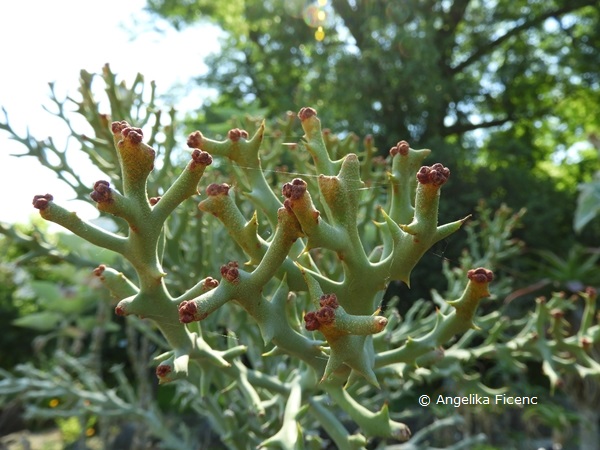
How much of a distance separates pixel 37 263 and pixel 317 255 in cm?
954

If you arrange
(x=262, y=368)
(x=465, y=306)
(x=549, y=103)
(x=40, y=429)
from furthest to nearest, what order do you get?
1. (x=549, y=103)
2. (x=40, y=429)
3. (x=262, y=368)
4. (x=465, y=306)

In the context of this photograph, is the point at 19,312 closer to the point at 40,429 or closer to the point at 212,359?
the point at 40,429

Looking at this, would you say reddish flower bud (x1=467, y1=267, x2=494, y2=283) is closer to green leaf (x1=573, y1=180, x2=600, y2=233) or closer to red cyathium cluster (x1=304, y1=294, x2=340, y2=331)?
red cyathium cluster (x1=304, y1=294, x2=340, y2=331)

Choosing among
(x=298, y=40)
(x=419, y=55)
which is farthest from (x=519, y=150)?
(x=298, y=40)

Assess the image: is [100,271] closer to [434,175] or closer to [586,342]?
[434,175]

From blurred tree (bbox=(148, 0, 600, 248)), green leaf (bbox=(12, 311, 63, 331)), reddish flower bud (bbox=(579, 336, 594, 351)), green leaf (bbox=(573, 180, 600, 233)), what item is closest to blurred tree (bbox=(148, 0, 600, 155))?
blurred tree (bbox=(148, 0, 600, 248))

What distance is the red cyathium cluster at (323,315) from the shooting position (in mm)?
834

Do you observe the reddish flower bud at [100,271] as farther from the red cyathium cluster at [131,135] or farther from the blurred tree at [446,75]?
the blurred tree at [446,75]

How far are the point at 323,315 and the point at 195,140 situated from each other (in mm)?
419

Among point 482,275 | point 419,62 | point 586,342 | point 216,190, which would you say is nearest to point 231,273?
point 216,190

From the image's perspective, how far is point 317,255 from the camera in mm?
2088

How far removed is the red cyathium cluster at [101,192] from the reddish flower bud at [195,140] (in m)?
0.26

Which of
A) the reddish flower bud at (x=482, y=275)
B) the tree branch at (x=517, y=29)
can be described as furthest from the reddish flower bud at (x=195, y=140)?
the tree branch at (x=517, y=29)

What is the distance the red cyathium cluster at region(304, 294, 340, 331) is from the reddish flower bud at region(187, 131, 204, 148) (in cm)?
38
